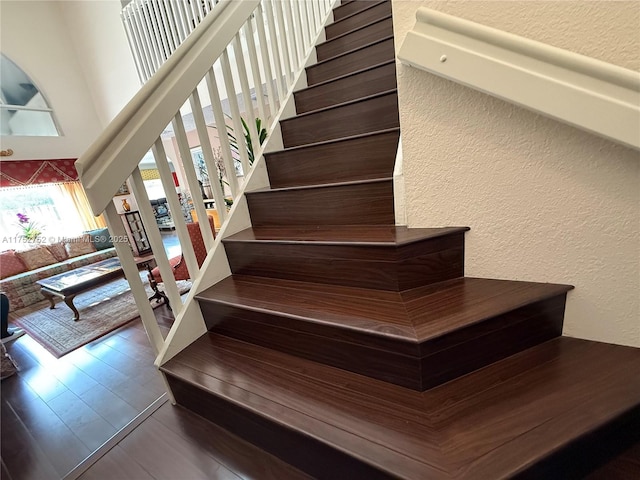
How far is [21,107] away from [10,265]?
3326 mm

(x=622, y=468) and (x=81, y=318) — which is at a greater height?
(x=622, y=468)

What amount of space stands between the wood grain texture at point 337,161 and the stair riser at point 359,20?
129 centimetres

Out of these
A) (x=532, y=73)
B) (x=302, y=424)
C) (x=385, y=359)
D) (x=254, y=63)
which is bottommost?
(x=302, y=424)

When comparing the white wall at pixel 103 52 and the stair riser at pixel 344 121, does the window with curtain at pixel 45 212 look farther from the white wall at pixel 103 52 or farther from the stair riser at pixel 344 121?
the stair riser at pixel 344 121

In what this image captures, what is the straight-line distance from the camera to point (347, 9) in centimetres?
232

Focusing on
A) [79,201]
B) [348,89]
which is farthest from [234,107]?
[79,201]

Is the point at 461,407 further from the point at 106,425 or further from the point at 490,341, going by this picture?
the point at 106,425

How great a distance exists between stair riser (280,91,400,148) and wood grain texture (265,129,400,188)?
0.72 ft

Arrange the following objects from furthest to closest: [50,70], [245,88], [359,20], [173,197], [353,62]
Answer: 1. [50,70]
2. [359,20]
3. [353,62]
4. [245,88]
5. [173,197]

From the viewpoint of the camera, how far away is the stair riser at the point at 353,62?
67.6 inches

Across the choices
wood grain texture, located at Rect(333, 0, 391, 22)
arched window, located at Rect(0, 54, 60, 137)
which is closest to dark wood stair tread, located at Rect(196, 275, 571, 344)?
wood grain texture, located at Rect(333, 0, 391, 22)

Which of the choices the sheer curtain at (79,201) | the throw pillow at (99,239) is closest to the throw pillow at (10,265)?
the throw pillow at (99,239)

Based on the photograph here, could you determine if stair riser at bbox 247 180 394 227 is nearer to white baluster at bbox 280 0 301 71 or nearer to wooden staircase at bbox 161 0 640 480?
wooden staircase at bbox 161 0 640 480

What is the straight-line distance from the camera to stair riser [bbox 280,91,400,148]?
142 cm
